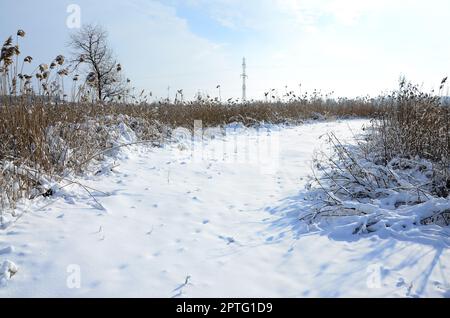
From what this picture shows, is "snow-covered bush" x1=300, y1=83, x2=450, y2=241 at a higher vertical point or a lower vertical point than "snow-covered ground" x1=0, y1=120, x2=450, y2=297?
higher

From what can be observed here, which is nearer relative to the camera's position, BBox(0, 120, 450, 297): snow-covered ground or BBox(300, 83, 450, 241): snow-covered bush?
BBox(0, 120, 450, 297): snow-covered ground

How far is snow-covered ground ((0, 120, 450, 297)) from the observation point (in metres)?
1.90

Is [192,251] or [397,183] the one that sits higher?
[397,183]

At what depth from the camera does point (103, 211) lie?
295 cm

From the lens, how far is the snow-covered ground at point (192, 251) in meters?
1.90

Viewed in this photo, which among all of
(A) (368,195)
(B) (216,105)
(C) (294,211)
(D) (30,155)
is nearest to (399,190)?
(A) (368,195)

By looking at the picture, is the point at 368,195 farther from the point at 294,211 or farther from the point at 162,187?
the point at 162,187

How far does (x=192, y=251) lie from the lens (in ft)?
7.82

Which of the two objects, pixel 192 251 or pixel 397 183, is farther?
pixel 397 183

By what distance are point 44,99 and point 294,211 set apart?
3.76m

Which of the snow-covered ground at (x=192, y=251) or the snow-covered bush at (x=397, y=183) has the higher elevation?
the snow-covered bush at (x=397, y=183)

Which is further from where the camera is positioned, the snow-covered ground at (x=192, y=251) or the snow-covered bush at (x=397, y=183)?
the snow-covered bush at (x=397, y=183)

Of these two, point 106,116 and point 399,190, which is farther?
point 106,116
